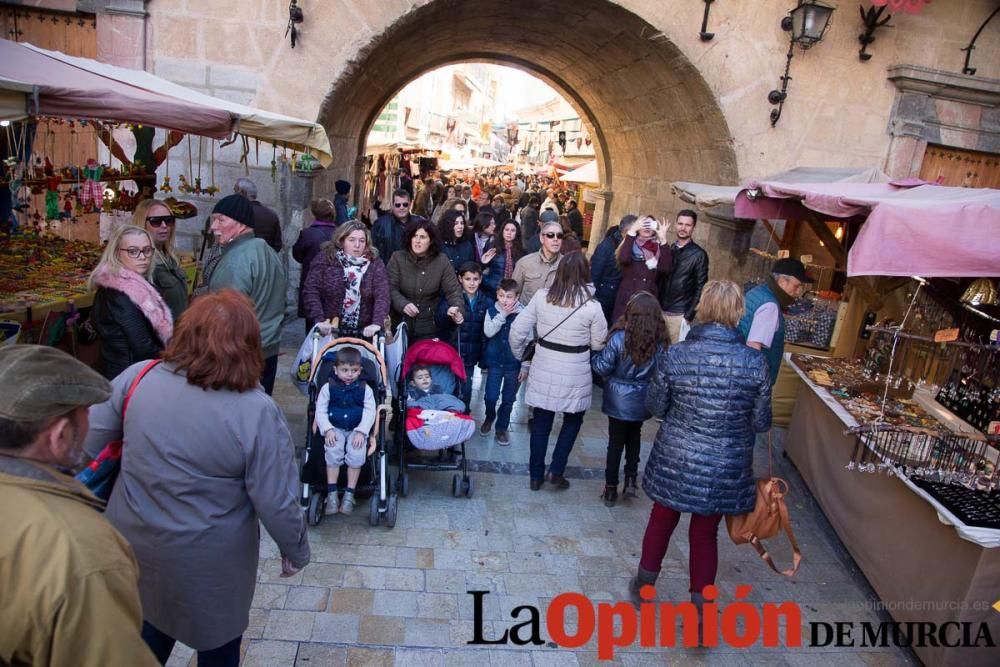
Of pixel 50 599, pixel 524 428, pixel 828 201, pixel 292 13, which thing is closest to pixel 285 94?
pixel 292 13

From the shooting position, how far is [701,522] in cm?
354

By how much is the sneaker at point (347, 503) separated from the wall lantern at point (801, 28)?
667 cm

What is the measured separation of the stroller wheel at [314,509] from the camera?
4.18 m

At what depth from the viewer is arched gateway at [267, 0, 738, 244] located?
782cm

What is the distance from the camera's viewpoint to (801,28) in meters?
7.69

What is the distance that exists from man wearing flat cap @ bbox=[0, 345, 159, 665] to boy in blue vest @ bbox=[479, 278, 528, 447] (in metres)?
4.04

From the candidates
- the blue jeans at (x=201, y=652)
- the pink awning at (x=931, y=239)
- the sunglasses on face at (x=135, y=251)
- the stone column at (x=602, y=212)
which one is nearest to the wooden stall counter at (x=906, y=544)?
the pink awning at (x=931, y=239)

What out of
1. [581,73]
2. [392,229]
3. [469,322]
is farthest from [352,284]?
[581,73]

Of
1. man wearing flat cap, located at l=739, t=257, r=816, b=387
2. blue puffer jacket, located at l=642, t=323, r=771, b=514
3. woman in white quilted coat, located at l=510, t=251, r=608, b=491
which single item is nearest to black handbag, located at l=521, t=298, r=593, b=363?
woman in white quilted coat, located at l=510, t=251, r=608, b=491

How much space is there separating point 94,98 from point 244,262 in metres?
1.23

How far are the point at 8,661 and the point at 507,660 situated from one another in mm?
2441

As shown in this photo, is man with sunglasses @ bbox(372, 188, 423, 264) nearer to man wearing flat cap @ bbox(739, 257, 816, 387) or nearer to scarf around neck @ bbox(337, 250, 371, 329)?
scarf around neck @ bbox(337, 250, 371, 329)

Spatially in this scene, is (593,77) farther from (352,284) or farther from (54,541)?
(54,541)

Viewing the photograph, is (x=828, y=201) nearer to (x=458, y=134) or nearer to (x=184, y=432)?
(x=184, y=432)
